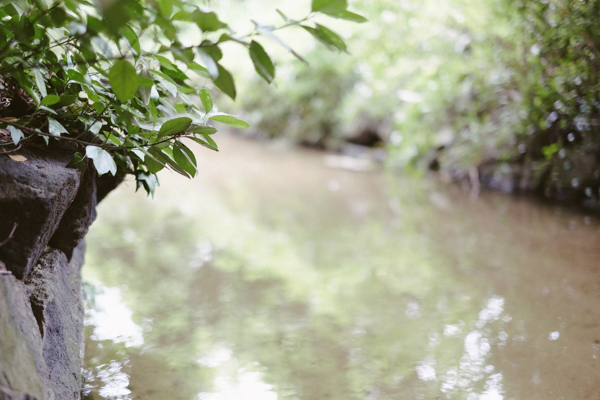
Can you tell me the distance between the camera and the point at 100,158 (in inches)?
36.4

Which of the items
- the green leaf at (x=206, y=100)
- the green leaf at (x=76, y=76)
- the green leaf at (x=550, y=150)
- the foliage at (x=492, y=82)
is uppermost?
the foliage at (x=492, y=82)

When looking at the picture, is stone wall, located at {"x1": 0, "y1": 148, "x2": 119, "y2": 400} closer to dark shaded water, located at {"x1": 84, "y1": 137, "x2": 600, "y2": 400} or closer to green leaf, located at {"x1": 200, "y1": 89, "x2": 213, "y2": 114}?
dark shaded water, located at {"x1": 84, "y1": 137, "x2": 600, "y2": 400}

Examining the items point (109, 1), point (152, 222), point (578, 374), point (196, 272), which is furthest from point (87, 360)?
point (152, 222)

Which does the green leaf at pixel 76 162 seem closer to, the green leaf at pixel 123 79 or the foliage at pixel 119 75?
the foliage at pixel 119 75

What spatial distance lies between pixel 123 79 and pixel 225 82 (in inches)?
6.6

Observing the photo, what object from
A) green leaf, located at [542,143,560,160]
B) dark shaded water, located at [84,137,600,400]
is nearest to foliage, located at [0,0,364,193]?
dark shaded water, located at [84,137,600,400]

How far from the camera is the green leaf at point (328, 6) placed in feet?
2.53

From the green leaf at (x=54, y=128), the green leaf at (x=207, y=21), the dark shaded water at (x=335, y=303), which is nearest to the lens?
the green leaf at (x=207, y=21)

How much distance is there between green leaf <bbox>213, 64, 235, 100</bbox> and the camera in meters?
0.76

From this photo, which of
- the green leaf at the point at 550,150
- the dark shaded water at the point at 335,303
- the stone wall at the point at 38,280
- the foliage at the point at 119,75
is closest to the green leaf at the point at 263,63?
the foliage at the point at 119,75

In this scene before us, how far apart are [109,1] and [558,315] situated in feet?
5.74

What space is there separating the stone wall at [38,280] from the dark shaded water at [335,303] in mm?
187

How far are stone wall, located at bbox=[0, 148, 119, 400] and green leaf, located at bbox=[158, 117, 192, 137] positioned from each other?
0.80ft

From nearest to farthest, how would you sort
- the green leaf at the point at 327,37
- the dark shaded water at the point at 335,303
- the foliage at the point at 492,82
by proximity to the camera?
the green leaf at the point at 327,37 → the dark shaded water at the point at 335,303 → the foliage at the point at 492,82
